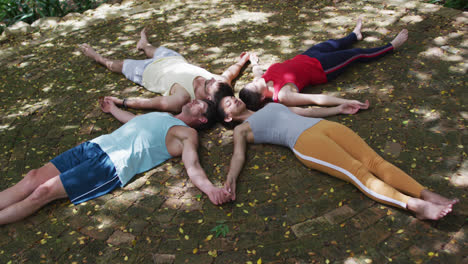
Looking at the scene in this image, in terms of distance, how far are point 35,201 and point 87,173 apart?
56cm

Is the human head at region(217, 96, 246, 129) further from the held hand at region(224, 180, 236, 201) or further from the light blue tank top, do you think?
the held hand at region(224, 180, 236, 201)

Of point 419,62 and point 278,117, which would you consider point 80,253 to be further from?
point 419,62

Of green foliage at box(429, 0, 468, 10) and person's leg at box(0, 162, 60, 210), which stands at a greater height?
green foliage at box(429, 0, 468, 10)

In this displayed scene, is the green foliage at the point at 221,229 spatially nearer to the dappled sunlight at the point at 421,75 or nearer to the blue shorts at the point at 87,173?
the blue shorts at the point at 87,173

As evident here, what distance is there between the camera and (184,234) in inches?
135

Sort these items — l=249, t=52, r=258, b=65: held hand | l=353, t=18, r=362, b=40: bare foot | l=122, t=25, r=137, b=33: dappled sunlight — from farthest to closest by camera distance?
1. l=122, t=25, r=137, b=33: dappled sunlight
2. l=353, t=18, r=362, b=40: bare foot
3. l=249, t=52, r=258, b=65: held hand

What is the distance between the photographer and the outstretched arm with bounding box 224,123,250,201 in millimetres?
3770

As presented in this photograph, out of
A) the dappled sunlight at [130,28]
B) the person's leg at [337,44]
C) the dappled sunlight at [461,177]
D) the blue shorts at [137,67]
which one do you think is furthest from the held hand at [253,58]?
the dappled sunlight at [461,177]

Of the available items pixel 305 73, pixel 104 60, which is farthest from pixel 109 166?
pixel 104 60

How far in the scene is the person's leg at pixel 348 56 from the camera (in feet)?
17.5

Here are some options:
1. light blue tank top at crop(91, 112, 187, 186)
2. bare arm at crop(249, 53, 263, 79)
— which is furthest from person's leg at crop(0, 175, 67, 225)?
bare arm at crop(249, 53, 263, 79)

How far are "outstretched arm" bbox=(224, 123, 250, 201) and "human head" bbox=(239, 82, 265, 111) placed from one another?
573mm

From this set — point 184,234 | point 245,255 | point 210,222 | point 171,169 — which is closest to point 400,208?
point 245,255

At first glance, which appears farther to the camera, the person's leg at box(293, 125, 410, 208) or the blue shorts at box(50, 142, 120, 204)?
the blue shorts at box(50, 142, 120, 204)
